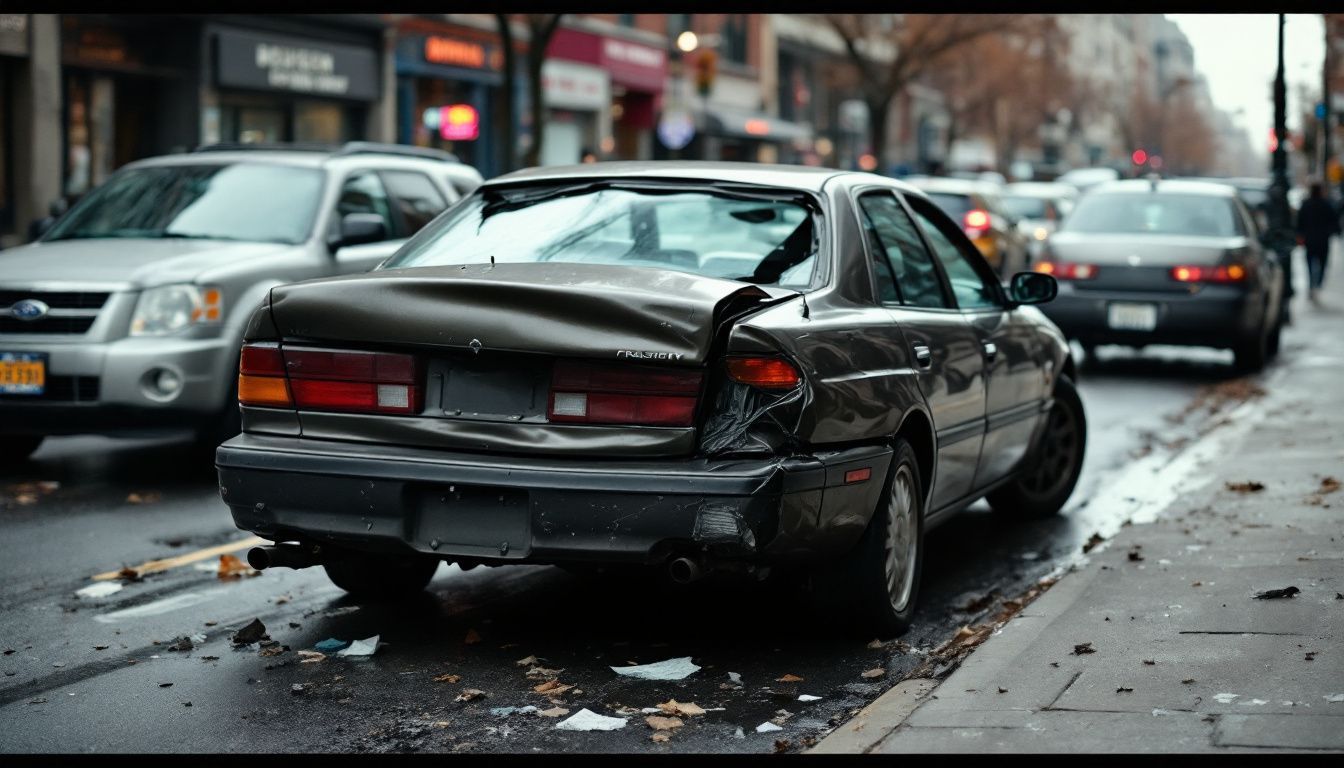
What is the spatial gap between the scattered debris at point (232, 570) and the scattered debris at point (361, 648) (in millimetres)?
1250

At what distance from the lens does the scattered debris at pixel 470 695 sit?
5254 mm

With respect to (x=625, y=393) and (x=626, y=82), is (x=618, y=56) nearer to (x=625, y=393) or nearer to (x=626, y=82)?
(x=626, y=82)

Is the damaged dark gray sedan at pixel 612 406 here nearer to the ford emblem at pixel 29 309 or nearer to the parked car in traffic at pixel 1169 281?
the ford emblem at pixel 29 309

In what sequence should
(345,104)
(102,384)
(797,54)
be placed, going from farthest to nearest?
(797,54), (345,104), (102,384)

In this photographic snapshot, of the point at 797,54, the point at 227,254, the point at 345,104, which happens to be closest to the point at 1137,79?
the point at 797,54

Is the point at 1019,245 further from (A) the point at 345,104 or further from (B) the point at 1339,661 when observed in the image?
(B) the point at 1339,661

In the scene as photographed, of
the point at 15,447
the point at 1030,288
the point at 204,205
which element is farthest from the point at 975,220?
the point at 1030,288

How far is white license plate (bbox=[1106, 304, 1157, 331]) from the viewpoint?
15430 millimetres

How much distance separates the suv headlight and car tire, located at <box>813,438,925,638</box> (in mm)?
4534

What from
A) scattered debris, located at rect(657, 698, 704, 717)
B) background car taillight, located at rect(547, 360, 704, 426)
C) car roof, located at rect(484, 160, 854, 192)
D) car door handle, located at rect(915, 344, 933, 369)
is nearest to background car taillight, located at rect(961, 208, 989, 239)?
car roof, located at rect(484, 160, 854, 192)

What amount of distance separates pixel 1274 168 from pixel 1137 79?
124360 millimetres

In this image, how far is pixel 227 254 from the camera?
9.79 metres
